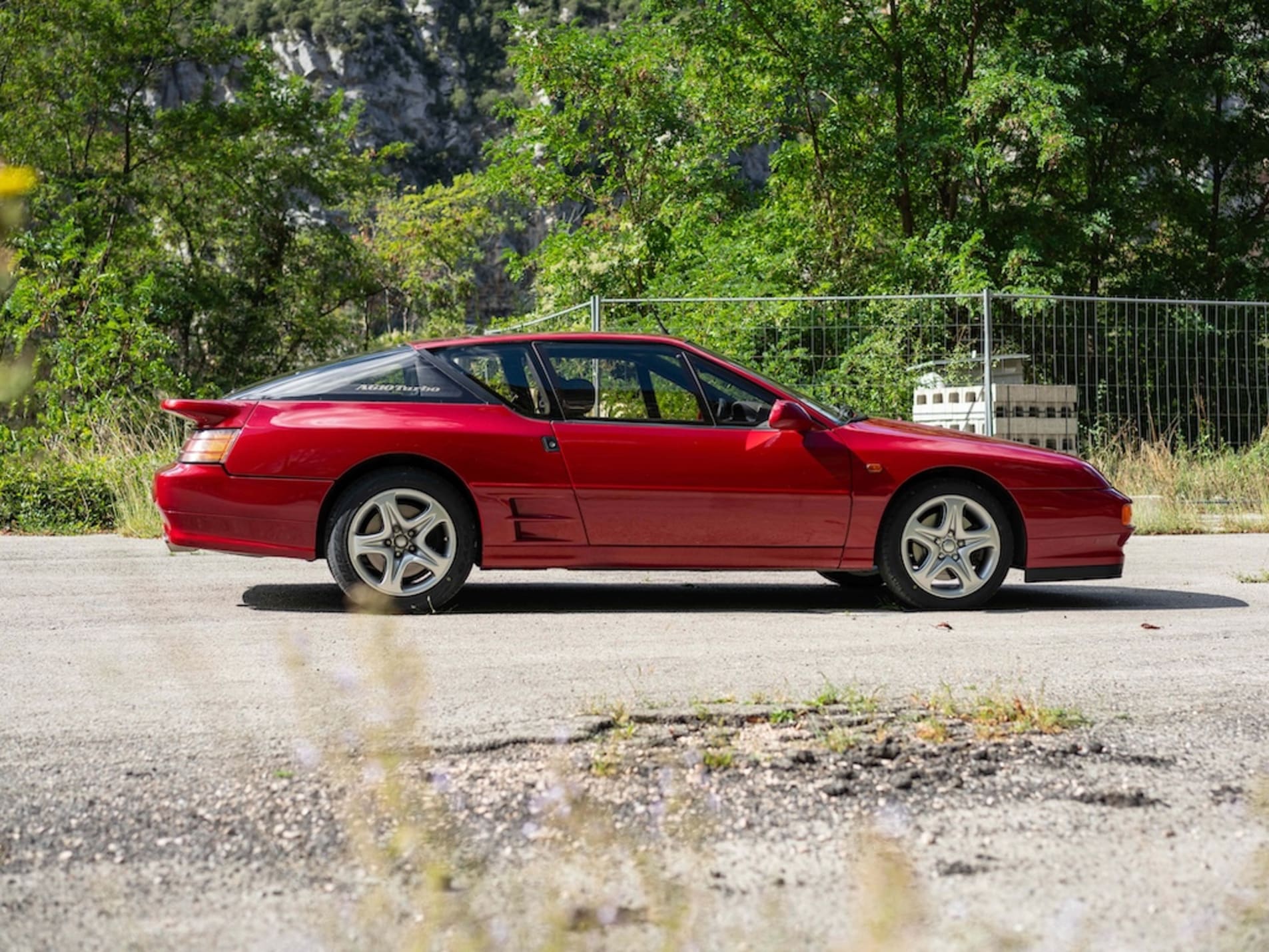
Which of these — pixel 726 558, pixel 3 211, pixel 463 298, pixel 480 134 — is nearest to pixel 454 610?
pixel 726 558

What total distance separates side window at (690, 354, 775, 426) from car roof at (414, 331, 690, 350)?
0.21 meters

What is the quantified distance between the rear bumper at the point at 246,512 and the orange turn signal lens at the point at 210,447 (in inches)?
1.6

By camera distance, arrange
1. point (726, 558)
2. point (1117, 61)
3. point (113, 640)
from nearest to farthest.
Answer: point (113, 640), point (726, 558), point (1117, 61)

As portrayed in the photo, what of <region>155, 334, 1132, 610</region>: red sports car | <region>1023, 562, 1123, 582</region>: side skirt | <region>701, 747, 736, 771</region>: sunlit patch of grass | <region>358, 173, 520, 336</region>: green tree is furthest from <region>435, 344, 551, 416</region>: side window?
<region>358, 173, 520, 336</region>: green tree

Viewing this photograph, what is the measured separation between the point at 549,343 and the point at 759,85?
1647cm

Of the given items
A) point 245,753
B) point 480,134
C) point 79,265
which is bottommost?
point 245,753

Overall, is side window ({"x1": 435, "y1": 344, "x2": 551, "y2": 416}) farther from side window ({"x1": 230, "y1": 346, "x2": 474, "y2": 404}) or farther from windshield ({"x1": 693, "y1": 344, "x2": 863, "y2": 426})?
windshield ({"x1": 693, "y1": 344, "x2": 863, "y2": 426})

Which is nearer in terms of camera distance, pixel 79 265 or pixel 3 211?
pixel 3 211

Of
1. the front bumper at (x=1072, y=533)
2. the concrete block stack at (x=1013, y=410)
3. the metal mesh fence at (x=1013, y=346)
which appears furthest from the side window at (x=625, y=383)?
the concrete block stack at (x=1013, y=410)

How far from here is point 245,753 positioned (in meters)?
3.67

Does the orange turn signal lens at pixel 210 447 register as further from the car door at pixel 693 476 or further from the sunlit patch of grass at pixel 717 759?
the sunlit patch of grass at pixel 717 759

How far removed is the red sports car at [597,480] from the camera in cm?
648

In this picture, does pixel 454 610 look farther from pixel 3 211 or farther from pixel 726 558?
pixel 3 211

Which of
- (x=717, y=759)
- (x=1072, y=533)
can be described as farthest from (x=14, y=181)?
(x=1072, y=533)
